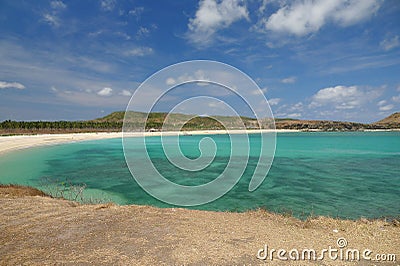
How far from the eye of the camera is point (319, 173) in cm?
2625

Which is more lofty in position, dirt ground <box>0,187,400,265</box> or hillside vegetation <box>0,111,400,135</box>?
hillside vegetation <box>0,111,400,135</box>

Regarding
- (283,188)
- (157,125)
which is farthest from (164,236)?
(157,125)

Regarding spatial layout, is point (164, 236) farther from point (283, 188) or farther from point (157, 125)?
point (157, 125)

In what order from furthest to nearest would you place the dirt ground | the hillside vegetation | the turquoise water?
1. the hillside vegetation
2. the turquoise water
3. the dirt ground

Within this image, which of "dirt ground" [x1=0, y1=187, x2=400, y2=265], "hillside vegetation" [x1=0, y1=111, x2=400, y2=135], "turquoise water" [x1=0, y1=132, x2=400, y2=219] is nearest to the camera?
"dirt ground" [x1=0, y1=187, x2=400, y2=265]

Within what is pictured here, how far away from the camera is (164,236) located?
6598mm

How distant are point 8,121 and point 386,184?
351 feet

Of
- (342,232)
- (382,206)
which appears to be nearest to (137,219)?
(342,232)

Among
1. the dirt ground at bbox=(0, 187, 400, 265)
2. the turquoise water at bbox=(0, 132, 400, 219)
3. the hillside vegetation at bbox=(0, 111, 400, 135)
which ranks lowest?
the turquoise water at bbox=(0, 132, 400, 219)

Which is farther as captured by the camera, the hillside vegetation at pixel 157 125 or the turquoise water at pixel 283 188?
the hillside vegetation at pixel 157 125

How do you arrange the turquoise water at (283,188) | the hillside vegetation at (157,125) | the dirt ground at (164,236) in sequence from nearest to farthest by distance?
the dirt ground at (164,236) → the turquoise water at (283,188) → the hillside vegetation at (157,125)

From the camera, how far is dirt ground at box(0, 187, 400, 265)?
17.9 ft

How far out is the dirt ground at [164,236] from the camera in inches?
215

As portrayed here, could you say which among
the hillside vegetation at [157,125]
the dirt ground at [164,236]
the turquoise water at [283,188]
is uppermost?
the hillside vegetation at [157,125]
